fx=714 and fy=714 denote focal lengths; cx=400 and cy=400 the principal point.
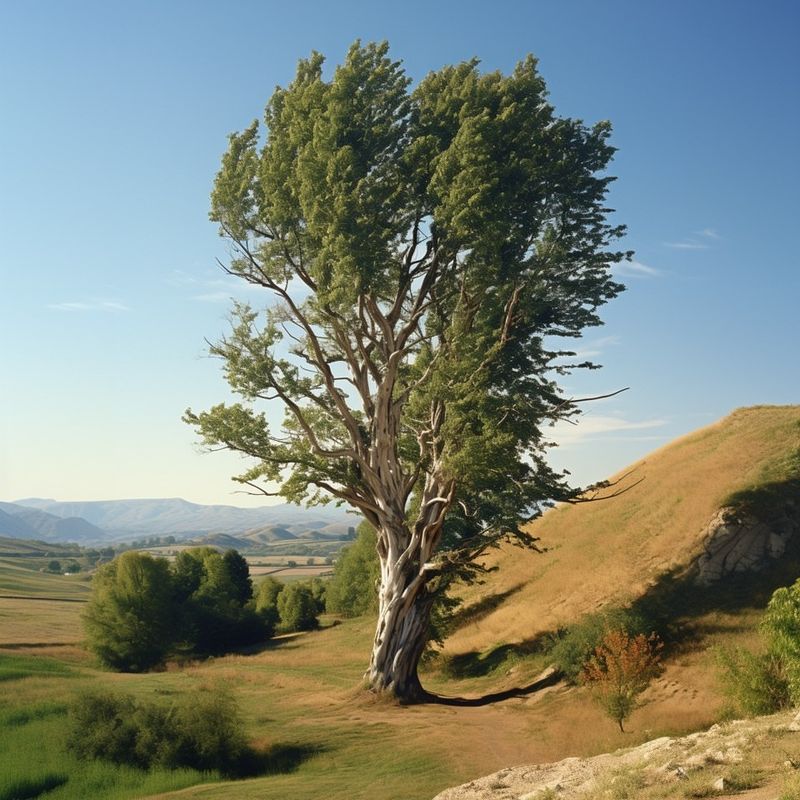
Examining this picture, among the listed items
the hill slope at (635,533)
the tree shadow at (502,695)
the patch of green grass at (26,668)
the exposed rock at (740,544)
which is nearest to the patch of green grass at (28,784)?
the tree shadow at (502,695)

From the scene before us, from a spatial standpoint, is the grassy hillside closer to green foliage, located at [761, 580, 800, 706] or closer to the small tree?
the small tree

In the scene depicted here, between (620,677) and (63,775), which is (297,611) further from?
(620,677)

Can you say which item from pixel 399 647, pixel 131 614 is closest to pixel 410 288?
pixel 399 647

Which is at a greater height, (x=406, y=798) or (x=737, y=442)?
(x=737, y=442)

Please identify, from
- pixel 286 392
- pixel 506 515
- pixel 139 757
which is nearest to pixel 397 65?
pixel 286 392

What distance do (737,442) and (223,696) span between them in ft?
139

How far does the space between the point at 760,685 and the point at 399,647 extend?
1603 cm

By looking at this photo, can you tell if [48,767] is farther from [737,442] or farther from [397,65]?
[737,442]

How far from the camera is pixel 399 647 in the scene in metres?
33.9

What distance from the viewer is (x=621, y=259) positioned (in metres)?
32.1

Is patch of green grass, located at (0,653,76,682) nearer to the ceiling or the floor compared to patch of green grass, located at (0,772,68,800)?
nearer to the floor

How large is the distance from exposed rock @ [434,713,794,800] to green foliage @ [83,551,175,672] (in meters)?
47.8

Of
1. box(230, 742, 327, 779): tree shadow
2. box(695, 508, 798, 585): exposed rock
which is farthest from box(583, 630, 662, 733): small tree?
box(695, 508, 798, 585): exposed rock

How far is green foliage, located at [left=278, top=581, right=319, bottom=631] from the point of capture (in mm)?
80438
